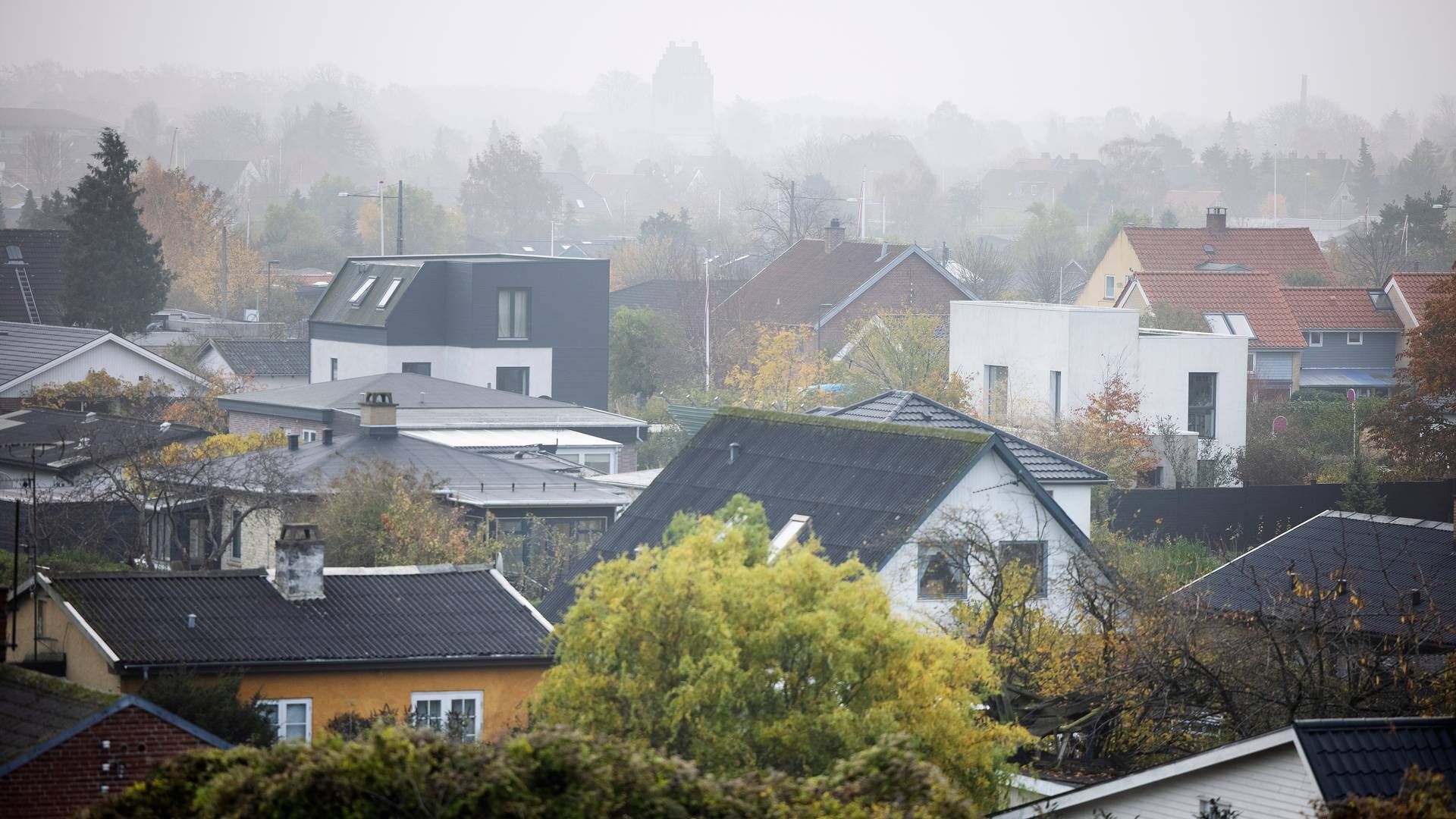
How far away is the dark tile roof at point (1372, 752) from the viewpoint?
1321cm

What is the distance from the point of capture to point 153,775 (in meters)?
11.4

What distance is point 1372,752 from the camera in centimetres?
1345

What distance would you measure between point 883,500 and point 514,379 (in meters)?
32.8

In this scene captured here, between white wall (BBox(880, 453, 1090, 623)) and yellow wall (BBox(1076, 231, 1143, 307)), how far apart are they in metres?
51.5

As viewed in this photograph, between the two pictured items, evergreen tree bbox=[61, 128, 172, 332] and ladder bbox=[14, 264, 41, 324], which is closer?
evergreen tree bbox=[61, 128, 172, 332]

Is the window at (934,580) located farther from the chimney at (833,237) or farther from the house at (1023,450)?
the chimney at (833,237)

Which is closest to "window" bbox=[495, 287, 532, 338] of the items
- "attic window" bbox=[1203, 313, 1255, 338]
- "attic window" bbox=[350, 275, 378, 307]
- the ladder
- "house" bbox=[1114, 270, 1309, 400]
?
"attic window" bbox=[350, 275, 378, 307]

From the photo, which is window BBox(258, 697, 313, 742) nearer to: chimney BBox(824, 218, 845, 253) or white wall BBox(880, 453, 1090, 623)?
white wall BBox(880, 453, 1090, 623)

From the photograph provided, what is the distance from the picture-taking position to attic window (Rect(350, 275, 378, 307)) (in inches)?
2235

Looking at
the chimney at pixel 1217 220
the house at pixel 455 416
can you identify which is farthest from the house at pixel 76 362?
the chimney at pixel 1217 220

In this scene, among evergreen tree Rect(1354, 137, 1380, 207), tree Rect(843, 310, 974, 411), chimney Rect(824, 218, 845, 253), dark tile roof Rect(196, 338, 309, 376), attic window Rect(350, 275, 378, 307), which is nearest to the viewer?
tree Rect(843, 310, 974, 411)

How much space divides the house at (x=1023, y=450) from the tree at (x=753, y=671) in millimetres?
11442

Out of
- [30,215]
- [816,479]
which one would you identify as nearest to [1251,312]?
[816,479]

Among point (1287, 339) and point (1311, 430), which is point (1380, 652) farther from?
point (1287, 339)
